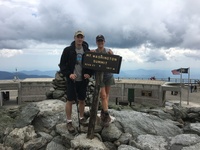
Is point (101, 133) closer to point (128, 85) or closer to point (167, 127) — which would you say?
point (167, 127)

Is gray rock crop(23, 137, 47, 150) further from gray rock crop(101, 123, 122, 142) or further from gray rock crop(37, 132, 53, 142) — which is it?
gray rock crop(101, 123, 122, 142)

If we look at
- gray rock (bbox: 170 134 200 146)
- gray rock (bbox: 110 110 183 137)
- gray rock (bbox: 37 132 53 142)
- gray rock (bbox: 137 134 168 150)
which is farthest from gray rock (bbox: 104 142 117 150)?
gray rock (bbox: 37 132 53 142)

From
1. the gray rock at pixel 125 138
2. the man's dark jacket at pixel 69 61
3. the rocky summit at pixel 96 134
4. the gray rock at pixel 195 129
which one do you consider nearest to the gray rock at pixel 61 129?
the rocky summit at pixel 96 134

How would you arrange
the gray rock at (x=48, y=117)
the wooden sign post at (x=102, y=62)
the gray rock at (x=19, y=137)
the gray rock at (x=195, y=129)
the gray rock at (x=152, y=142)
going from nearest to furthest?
the wooden sign post at (x=102, y=62) → the gray rock at (x=152, y=142) → the gray rock at (x=19, y=137) → the gray rock at (x=195, y=129) → the gray rock at (x=48, y=117)

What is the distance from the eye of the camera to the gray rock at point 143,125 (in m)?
8.66

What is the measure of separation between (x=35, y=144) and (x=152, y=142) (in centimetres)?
371

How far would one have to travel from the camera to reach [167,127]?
9.32 m

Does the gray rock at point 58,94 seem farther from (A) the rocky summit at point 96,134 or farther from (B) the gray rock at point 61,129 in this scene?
(B) the gray rock at point 61,129

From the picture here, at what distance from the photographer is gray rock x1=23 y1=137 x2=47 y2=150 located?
314 inches

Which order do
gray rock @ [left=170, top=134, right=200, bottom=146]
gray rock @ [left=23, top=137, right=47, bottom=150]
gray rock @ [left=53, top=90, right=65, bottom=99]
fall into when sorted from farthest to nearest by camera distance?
gray rock @ [left=53, top=90, right=65, bottom=99], gray rock @ [left=23, top=137, right=47, bottom=150], gray rock @ [left=170, top=134, right=200, bottom=146]

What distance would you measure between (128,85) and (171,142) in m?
24.4

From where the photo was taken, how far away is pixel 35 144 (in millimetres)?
8016

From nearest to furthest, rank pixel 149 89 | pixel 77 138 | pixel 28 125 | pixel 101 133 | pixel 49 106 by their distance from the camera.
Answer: pixel 77 138
pixel 101 133
pixel 28 125
pixel 49 106
pixel 149 89

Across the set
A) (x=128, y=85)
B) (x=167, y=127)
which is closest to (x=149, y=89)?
(x=128, y=85)
